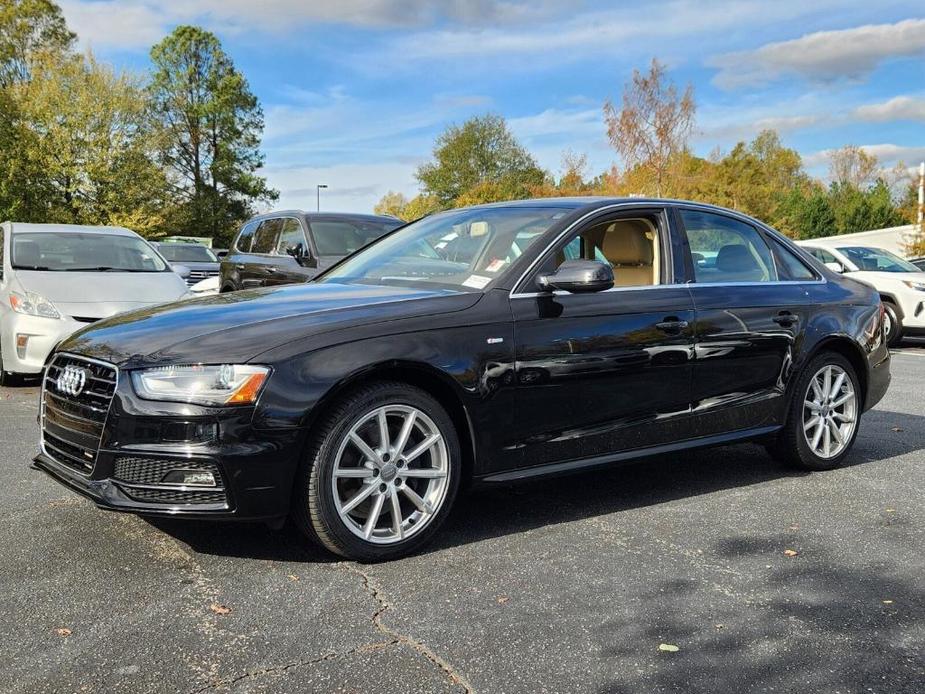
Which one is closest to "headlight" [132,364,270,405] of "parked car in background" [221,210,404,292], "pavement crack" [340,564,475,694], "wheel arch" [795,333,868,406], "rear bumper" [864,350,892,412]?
"pavement crack" [340,564,475,694]

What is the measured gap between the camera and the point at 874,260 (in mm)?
14398

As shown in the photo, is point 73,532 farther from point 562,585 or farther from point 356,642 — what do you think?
point 562,585

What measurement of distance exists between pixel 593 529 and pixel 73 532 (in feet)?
7.78

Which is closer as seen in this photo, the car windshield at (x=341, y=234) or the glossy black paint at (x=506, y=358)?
the glossy black paint at (x=506, y=358)

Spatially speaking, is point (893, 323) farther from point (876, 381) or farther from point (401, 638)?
point (401, 638)

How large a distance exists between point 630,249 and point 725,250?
2.04 feet

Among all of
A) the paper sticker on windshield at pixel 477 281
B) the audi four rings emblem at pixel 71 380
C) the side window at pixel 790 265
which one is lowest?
the audi four rings emblem at pixel 71 380

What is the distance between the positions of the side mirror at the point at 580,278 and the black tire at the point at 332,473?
801 mm

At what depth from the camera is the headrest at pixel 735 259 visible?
5211mm

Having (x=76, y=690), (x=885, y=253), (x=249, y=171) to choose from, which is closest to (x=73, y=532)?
(x=76, y=690)

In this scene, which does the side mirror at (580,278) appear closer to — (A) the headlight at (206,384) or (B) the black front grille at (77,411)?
(A) the headlight at (206,384)

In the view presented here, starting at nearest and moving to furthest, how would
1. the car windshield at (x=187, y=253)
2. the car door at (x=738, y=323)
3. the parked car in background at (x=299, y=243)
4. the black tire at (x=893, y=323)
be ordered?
the car door at (x=738, y=323) → the parked car in background at (x=299, y=243) → the black tire at (x=893, y=323) → the car windshield at (x=187, y=253)

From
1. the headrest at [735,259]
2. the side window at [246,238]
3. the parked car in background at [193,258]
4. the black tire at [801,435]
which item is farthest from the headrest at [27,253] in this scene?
the parked car in background at [193,258]

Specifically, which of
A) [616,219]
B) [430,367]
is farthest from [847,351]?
[430,367]
